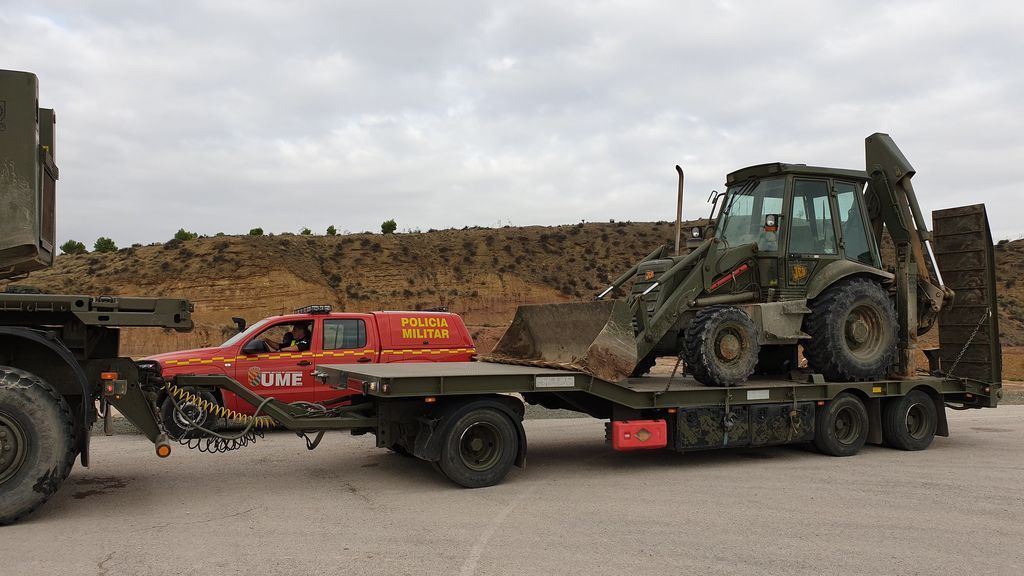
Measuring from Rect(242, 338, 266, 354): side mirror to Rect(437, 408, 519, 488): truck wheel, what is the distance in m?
4.44

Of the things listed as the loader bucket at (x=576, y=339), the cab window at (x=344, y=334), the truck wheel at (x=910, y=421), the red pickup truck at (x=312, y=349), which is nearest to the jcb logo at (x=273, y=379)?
the red pickup truck at (x=312, y=349)

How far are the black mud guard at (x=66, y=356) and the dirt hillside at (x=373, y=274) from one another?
24501 mm

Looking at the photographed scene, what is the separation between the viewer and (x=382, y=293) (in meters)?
41.1

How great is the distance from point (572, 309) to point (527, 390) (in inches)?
78.1

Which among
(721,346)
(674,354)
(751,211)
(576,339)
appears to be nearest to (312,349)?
(576,339)

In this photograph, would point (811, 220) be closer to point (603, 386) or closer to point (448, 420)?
point (603, 386)

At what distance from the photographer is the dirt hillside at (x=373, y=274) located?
1449 inches

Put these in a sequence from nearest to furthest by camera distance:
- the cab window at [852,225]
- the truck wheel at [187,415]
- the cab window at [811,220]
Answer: the truck wheel at [187,415] → the cab window at [811,220] → the cab window at [852,225]

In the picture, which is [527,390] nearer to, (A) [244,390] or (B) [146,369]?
(A) [244,390]

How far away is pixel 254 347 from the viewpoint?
10969mm

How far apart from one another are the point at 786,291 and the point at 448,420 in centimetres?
503

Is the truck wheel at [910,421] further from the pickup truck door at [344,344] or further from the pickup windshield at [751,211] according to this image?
the pickup truck door at [344,344]

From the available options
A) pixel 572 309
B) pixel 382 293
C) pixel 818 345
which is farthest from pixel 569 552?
pixel 382 293

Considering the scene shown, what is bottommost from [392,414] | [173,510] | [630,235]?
[173,510]
